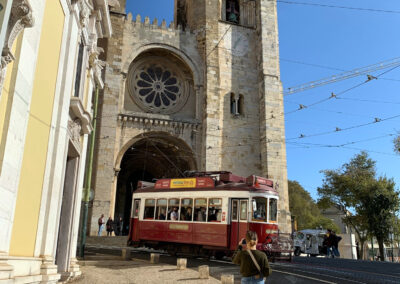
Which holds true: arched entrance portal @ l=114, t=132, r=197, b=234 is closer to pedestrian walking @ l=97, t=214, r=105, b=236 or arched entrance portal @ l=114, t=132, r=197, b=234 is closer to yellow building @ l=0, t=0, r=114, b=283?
pedestrian walking @ l=97, t=214, r=105, b=236

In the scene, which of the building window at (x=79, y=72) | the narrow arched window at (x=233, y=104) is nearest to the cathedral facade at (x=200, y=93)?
the narrow arched window at (x=233, y=104)

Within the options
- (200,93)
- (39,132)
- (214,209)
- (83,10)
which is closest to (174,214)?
(214,209)

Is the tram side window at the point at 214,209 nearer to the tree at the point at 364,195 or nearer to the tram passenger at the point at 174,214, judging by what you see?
the tram passenger at the point at 174,214

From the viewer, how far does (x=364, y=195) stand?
91.1ft

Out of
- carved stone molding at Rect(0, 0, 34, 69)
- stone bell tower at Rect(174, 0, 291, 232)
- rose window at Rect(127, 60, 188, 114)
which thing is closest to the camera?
carved stone molding at Rect(0, 0, 34, 69)

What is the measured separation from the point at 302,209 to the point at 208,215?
126 ft

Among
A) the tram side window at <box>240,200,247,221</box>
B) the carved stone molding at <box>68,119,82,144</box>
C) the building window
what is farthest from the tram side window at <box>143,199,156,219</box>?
the building window

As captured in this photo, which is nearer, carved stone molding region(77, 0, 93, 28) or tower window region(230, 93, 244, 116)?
carved stone molding region(77, 0, 93, 28)

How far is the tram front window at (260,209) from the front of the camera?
39.0 feet

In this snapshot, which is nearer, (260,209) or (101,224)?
(260,209)

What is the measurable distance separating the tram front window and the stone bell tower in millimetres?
9303

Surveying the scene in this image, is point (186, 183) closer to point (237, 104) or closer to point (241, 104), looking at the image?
point (237, 104)

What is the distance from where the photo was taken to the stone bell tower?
72.4 feet

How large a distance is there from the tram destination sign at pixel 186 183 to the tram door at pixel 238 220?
122 cm
